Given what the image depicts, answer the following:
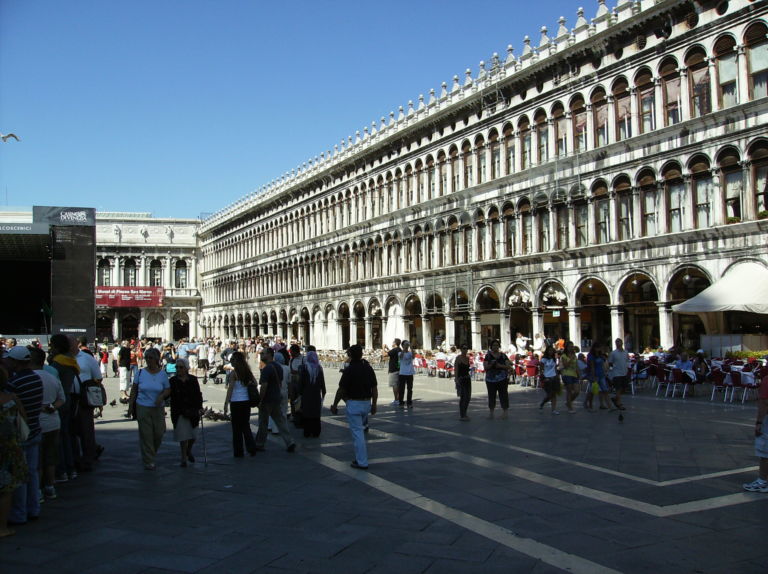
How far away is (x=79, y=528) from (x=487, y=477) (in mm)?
4839

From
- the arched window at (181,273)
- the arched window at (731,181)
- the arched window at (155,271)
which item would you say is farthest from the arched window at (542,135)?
the arched window at (155,271)

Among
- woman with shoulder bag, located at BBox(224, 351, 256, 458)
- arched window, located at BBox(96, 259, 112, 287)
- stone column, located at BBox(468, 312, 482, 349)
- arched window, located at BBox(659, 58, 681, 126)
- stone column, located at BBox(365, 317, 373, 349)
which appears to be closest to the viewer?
woman with shoulder bag, located at BBox(224, 351, 256, 458)

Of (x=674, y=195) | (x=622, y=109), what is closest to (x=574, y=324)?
(x=674, y=195)

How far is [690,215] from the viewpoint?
25.4 meters

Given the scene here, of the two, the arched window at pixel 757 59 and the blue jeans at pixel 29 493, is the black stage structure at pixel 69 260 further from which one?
the arched window at pixel 757 59

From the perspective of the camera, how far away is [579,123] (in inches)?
1199

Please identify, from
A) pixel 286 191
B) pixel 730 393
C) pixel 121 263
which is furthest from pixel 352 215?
pixel 121 263

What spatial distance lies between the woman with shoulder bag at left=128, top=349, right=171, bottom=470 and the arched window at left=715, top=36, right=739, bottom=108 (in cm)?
2201

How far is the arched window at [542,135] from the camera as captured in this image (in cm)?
3198

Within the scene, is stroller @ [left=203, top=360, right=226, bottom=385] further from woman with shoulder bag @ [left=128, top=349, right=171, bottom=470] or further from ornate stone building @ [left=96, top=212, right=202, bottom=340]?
ornate stone building @ [left=96, top=212, right=202, bottom=340]

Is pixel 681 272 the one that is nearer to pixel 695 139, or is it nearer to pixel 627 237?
pixel 627 237

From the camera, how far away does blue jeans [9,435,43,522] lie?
689 centimetres

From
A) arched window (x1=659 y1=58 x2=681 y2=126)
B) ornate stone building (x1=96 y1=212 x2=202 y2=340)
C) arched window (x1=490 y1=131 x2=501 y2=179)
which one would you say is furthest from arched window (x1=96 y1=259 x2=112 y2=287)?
arched window (x1=659 y1=58 x2=681 y2=126)

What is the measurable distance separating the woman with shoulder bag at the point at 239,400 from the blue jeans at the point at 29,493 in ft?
11.6
